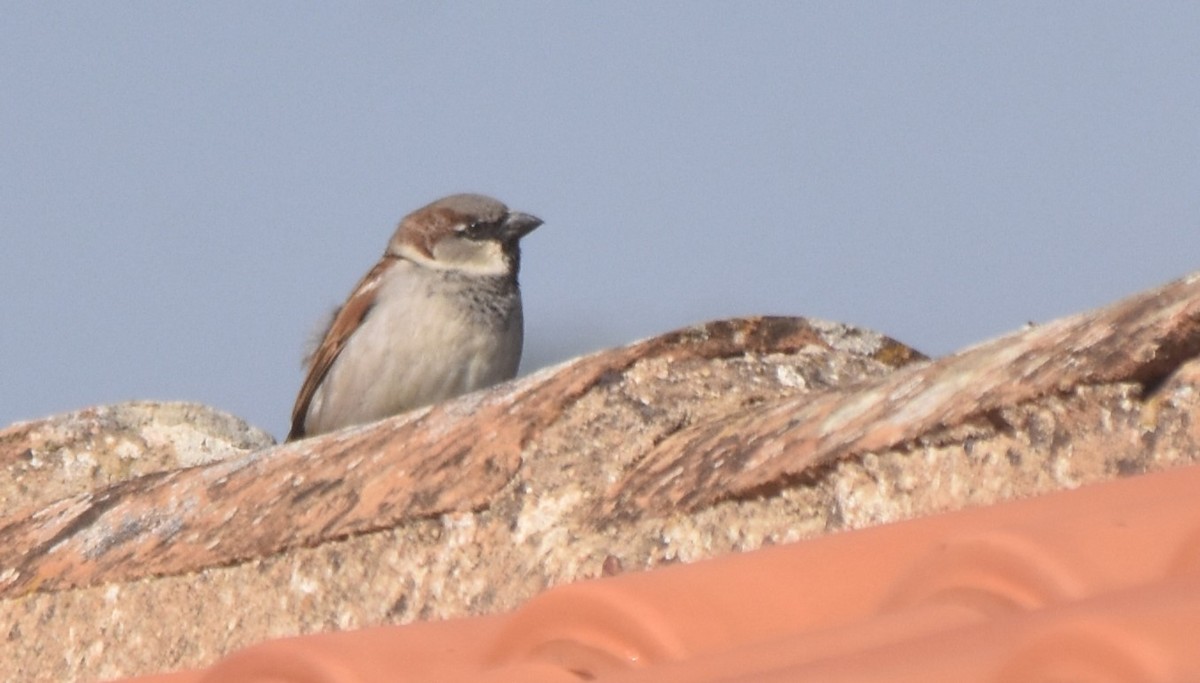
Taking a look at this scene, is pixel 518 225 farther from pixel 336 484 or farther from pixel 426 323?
pixel 336 484

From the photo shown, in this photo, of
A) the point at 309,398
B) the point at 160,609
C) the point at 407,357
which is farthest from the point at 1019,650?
the point at 309,398

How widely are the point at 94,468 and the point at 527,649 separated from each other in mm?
2110

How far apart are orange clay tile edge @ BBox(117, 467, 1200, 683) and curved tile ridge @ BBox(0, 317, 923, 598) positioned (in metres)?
0.67

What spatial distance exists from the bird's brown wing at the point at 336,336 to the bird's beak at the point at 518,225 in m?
0.34

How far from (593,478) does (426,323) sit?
3.27 metres

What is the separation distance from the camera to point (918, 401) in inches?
82.0

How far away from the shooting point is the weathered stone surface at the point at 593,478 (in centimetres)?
191

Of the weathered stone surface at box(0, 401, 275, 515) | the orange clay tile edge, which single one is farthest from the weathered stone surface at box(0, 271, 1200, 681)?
the weathered stone surface at box(0, 401, 275, 515)

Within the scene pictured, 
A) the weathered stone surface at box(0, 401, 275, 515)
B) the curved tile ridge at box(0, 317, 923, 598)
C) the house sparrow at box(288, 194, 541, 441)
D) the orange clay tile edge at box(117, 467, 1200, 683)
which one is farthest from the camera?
the house sparrow at box(288, 194, 541, 441)

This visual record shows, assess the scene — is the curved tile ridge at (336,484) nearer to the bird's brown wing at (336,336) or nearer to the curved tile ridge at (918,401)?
the curved tile ridge at (918,401)

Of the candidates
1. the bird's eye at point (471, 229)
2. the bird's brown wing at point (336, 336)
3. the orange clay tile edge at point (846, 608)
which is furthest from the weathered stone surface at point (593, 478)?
the bird's eye at point (471, 229)

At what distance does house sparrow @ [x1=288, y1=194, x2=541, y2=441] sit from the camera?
18.5 feet

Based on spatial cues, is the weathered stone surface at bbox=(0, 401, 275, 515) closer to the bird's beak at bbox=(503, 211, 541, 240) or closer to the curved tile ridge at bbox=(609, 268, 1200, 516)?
the curved tile ridge at bbox=(609, 268, 1200, 516)

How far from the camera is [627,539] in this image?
221cm
